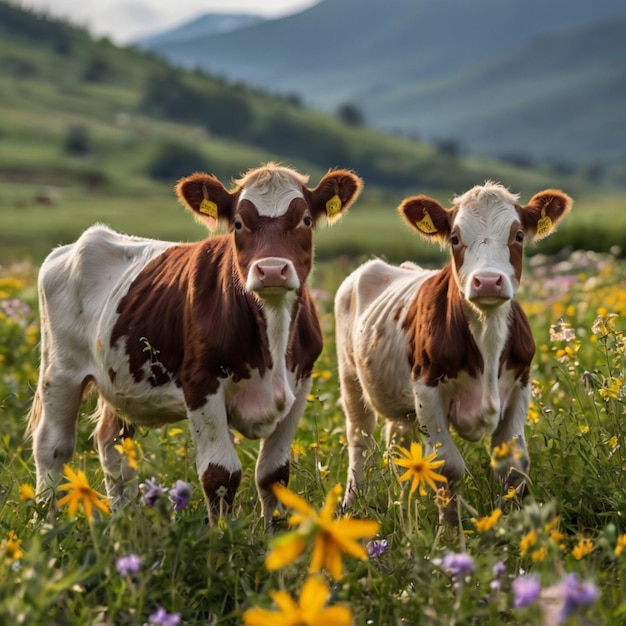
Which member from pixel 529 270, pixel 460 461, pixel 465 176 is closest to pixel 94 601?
pixel 460 461

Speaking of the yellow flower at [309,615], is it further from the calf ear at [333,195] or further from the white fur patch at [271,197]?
the calf ear at [333,195]

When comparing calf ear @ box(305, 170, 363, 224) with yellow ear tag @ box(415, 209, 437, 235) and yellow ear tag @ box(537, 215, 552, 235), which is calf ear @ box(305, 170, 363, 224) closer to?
yellow ear tag @ box(415, 209, 437, 235)

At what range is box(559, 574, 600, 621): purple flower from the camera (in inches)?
111

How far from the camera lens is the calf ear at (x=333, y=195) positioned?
612 cm

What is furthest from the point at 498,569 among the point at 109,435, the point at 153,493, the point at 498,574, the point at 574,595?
the point at 109,435

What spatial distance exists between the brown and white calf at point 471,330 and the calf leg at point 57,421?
6.53 ft

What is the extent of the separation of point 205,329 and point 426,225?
1.83 metres

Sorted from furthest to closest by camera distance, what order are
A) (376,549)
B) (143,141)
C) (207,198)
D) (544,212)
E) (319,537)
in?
(143,141)
(544,212)
(207,198)
(376,549)
(319,537)

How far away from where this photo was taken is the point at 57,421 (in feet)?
22.4

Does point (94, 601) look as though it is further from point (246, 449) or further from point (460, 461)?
point (246, 449)

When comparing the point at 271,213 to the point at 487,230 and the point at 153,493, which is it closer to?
the point at 487,230

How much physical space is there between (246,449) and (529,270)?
1133cm

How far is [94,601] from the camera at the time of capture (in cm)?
401

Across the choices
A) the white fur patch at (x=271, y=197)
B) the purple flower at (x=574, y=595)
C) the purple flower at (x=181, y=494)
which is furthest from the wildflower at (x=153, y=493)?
the white fur patch at (x=271, y=197)
